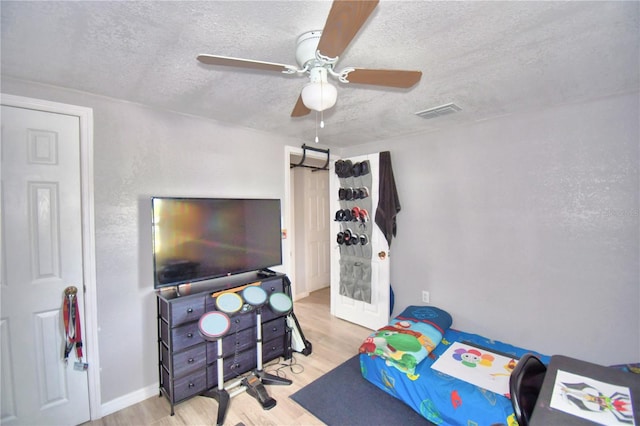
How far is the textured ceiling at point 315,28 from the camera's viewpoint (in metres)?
1.17

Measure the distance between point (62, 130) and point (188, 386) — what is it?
80.5 inches

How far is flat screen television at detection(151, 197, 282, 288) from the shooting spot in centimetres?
213

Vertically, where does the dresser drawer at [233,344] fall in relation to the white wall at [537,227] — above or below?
below

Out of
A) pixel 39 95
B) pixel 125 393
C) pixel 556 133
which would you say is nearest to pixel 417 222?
pixel 556 133

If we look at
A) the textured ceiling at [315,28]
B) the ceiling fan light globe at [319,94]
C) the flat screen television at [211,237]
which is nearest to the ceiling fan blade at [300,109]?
the textured ceiling at [315,28]

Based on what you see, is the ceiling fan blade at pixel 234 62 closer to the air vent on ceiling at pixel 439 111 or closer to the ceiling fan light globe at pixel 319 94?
the ceiling fan light globe at pixel 319 94

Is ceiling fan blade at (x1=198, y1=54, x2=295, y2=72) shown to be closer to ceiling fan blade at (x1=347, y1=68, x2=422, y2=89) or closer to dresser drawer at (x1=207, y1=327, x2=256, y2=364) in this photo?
ceiling fan blade at (x1=347, y1=68, x2=422, y2=89)

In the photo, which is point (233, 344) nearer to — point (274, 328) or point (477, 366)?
point (274, 328)

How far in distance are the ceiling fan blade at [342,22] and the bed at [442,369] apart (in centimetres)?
217

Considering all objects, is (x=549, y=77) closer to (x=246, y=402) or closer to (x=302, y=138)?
(x=302, y=138)

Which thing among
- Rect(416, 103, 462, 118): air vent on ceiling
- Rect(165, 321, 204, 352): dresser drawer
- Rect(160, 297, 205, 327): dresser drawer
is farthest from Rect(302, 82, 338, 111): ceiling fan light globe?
Rect(165, 321, 204, 352): dresser drawer

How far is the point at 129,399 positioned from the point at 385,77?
2.86 m

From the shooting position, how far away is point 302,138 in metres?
3.37

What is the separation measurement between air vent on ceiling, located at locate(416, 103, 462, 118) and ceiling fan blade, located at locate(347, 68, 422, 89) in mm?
1173
